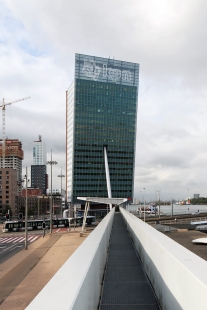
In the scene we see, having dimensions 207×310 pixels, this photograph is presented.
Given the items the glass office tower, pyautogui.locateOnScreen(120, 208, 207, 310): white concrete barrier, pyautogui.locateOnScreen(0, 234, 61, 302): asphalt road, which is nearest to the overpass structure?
pyautogui.locateOnScreen(120, 208, 207, 310): white concrete barrier

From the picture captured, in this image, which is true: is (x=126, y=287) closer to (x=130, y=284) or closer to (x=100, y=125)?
(x=130, y=284)

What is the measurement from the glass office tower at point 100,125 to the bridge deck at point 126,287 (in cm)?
9767

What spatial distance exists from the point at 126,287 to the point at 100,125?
4106 inches

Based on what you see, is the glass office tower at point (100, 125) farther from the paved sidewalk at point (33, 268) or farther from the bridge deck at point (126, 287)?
the bridge deck at point (126, 287)

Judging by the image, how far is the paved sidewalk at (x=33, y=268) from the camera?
1883cm

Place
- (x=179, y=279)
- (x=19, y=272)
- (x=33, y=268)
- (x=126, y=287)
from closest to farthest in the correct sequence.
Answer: (x=179, y=279) → (x=126, y=287) → (x=19, y=272) → (x=33, y=268)

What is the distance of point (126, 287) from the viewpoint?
22.9ft

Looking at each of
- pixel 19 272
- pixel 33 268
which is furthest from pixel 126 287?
pixel 33 268

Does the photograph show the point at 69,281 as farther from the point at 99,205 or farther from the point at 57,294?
the point at 99,205

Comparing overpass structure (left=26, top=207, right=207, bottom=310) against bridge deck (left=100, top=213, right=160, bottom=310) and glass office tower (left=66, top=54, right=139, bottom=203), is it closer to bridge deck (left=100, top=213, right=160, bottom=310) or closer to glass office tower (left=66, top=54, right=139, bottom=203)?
bridge deck (left=100, top=213, right=160, bottom=310)

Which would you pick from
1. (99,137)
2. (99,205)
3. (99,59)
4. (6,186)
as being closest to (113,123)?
(99,137)

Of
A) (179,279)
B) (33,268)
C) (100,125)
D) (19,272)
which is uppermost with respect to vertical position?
(100,125)

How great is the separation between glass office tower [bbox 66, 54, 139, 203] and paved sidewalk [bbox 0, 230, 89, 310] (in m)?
62.2

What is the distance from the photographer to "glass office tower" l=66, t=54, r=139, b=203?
107125 millimetres
